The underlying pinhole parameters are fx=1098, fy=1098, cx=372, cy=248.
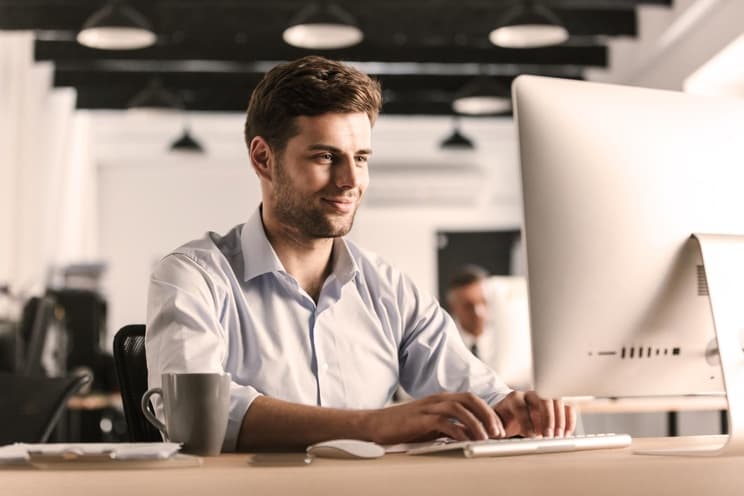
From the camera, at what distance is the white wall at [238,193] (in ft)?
40.0

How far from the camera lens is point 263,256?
1.94 metres

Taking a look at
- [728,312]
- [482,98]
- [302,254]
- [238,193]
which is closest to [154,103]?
[482,98]

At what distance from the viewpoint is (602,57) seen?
9258 mm

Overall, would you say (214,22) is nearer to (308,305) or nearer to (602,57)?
(602,57)

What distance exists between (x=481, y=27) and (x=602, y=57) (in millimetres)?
1676

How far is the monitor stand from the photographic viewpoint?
1.34 m

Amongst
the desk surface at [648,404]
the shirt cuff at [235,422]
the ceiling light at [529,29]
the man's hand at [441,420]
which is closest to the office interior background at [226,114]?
the ceiling light at [529,29]

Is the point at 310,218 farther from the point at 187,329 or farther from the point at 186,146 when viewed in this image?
the point at 186,146

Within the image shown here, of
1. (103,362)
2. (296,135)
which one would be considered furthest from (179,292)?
(103,362)

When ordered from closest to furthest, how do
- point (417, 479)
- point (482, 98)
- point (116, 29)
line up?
point (417, 479), point (116, 29), point (482, 98)

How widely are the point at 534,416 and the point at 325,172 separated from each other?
616 mm

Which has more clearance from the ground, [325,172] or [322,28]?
[322,28]

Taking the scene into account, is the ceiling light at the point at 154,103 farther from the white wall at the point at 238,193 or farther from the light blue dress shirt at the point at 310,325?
the light blue dress shirt at the point at 310,325

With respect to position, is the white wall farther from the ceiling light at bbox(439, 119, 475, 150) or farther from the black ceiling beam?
the black ceiling beam
